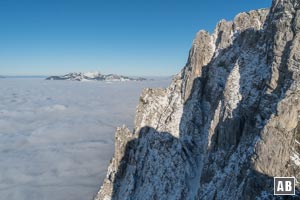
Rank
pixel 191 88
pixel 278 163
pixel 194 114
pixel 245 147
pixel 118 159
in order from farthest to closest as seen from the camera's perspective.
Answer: pixel 118 159
pixel 191 88
pixel 194 114
pixel 245 147
pixel 278 163

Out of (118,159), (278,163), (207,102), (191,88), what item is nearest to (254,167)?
(278,163)

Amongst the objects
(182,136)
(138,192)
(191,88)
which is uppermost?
(191,88)

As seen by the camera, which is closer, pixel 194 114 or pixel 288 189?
pixel 288 189

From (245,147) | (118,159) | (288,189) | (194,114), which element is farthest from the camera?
(118,159)

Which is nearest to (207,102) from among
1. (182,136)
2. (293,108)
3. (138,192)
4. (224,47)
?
(182,136)

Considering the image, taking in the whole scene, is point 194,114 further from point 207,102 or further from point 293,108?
point 293,108

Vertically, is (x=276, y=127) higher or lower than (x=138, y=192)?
higher
